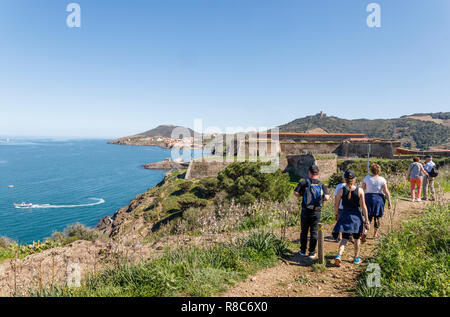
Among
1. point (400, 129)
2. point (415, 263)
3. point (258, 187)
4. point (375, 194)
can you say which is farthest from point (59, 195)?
point (400, 129)

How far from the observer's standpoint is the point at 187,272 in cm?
408

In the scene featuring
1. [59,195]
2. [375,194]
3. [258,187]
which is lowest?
[59,195]

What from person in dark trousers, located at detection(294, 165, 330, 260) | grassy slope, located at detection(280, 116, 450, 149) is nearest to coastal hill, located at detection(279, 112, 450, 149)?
grassy slope, located at detection(280, 116, 450, 149)

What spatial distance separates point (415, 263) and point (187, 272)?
378cm

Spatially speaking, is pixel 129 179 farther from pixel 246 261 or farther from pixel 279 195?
pixel 246 261

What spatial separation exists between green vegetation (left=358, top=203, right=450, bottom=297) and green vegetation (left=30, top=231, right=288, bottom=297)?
184cm

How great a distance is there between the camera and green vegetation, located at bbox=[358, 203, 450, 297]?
3.23 meters

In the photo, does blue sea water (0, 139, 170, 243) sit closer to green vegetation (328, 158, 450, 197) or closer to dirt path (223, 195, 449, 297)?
dirt path (223, 195, 449, 297)

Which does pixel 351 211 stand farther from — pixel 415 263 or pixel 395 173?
pixel 395 173

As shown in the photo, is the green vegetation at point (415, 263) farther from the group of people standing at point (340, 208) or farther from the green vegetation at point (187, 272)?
the green vegetation at point (187, 272)
